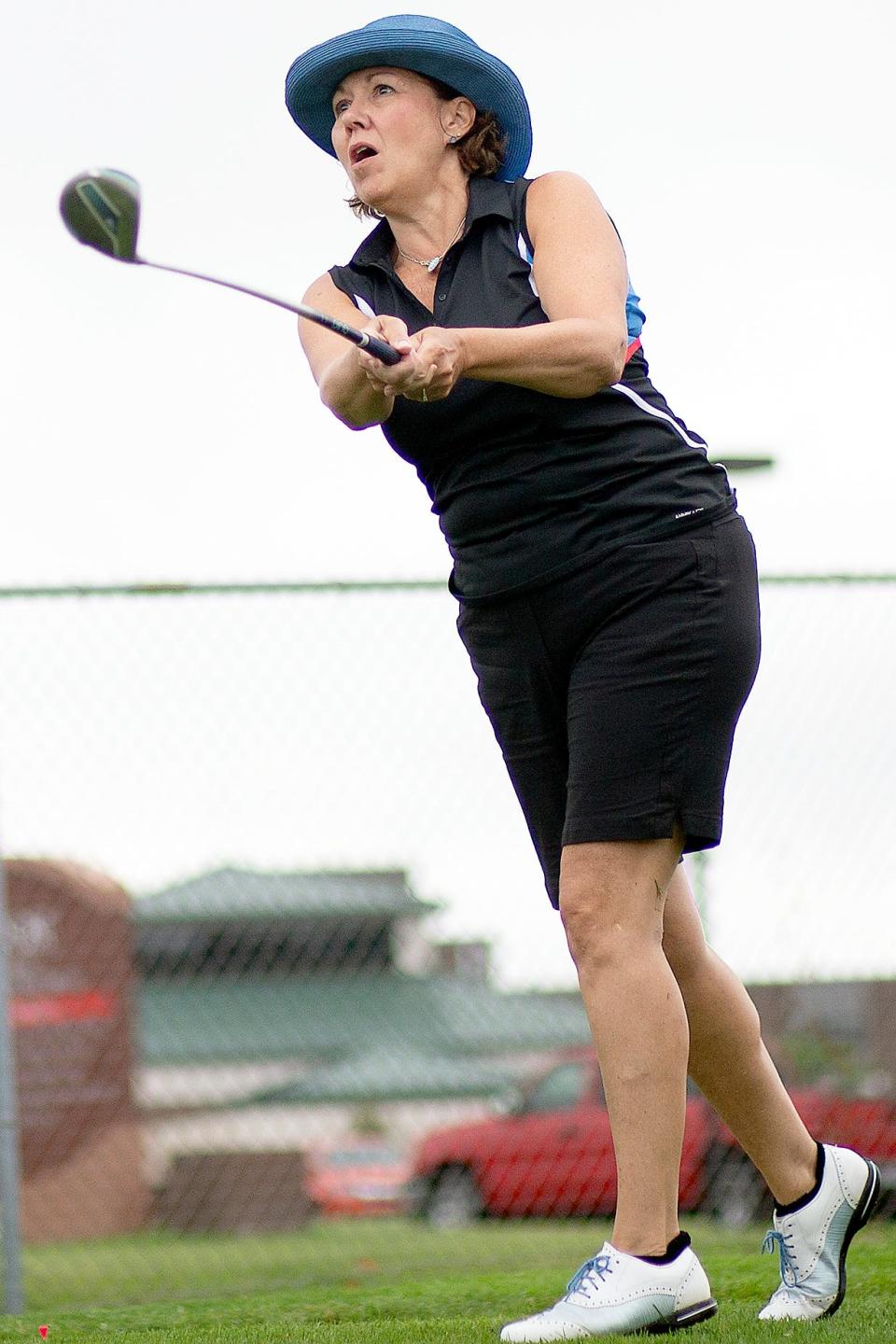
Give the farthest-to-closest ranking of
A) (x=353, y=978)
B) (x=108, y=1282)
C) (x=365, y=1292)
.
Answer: (x=353, y=978) → (x=108, y=1282) → (x=365, y=1292)

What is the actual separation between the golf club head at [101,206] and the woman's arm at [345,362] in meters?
0.32

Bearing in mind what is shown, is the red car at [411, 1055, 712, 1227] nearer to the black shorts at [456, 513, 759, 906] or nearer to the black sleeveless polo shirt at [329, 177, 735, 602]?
the black shorts at [456, 513, 759, 906]

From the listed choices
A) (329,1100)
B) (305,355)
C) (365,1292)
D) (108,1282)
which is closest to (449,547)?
(305,355)

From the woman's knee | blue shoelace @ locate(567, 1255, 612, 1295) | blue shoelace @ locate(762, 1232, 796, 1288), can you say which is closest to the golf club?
the woman's knee

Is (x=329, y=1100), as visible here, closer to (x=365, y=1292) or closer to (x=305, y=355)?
(x=365, y=1292)

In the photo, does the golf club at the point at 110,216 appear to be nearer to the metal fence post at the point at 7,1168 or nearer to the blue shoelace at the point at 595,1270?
the blue shoelace at the point at 595,1270

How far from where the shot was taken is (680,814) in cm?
239

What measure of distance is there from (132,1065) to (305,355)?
5148mm

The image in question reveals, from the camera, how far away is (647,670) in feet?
7.82

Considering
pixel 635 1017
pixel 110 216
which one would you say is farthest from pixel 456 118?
pixel 635 1017

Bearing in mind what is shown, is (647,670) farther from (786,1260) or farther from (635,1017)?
(786,1260)

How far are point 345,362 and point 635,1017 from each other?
0.97 meters

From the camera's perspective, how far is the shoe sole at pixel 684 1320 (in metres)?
2.31

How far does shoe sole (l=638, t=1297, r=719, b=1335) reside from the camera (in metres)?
2.31
